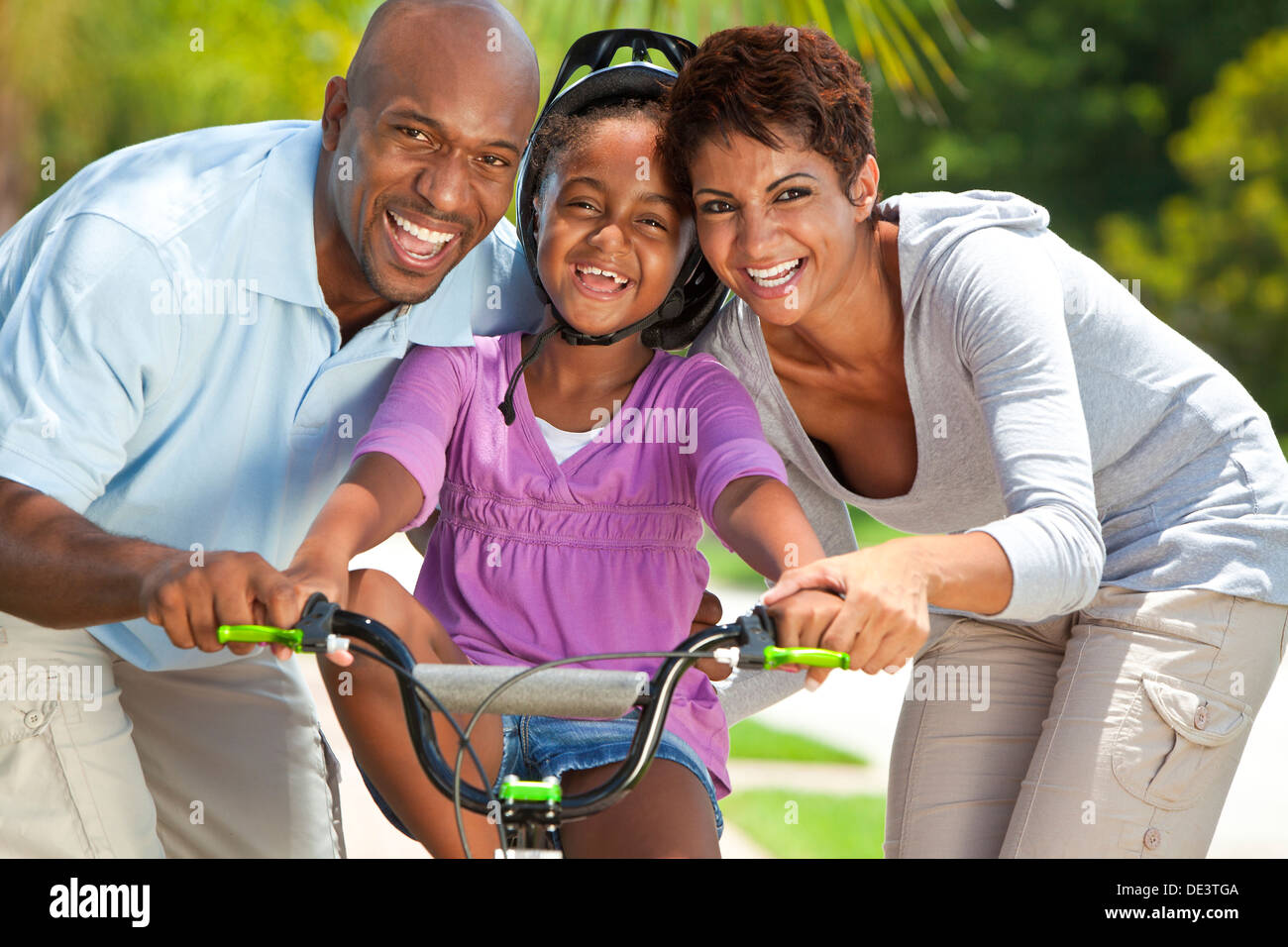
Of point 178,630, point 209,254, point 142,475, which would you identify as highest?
point 209,254

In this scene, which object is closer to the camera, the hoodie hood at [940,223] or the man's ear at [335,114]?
the hoodie hood at [940,223]

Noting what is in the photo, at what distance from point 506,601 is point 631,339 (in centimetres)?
61

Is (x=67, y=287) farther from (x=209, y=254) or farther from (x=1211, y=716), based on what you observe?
(x=1211, y=716)

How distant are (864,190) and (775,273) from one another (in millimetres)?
271

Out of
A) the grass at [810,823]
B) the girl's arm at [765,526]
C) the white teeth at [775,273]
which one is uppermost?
the white teeth at [775,273]

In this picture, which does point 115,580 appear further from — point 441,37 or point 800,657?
point 441,37

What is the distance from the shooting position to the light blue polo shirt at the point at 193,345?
2.72 m

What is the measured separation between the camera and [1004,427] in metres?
2.61

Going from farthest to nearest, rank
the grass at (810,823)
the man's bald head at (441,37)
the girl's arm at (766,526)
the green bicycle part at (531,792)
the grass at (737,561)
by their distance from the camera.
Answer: the grass at (737,561) < the grass at (810,823) < the man's bald head at (441,37) < the girl's arm at (766,526) < the green bicycle part at (531,792)

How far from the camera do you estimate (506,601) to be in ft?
9.13

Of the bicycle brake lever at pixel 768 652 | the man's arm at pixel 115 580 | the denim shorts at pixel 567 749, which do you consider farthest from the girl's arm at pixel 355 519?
the bicycle brake lever at pixel 768 652

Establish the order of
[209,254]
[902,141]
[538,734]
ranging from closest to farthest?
1. [538,734]
2. [209,254]
3. [902,141]

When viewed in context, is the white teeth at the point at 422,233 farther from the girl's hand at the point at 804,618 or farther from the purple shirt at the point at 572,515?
the girl's hand at the point at 804,618

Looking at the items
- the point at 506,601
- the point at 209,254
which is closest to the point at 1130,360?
the point at 506,601
